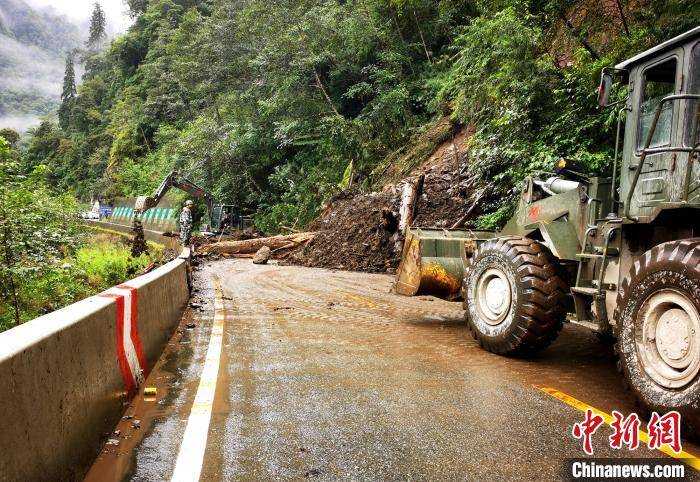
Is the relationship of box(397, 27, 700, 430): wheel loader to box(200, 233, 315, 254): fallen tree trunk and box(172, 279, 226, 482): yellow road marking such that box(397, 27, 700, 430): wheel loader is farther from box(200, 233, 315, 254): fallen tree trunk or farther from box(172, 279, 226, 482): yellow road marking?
box(200, 233, 315, 254): fallen tree trunk

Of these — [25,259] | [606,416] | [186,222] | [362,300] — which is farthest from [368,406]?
[186,222]

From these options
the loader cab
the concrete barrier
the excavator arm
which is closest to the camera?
the concrete barrier

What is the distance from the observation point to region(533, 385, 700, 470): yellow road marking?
9.93 feet

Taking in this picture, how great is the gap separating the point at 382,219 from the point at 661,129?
41.7 feet

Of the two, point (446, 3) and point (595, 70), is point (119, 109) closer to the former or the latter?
point (446, 3)

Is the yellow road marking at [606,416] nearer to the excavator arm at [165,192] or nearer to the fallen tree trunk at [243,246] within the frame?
the fallen tree trunk at [243,246]

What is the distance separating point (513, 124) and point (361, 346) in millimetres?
8777

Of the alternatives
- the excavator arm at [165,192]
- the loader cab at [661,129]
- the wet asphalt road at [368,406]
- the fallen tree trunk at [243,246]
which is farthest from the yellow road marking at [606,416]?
the excavator arm at [165,192]

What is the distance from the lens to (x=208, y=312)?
27.5 ft

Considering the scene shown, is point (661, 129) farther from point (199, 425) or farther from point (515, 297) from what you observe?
point (199, 425)

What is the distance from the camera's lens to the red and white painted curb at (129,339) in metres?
3.86

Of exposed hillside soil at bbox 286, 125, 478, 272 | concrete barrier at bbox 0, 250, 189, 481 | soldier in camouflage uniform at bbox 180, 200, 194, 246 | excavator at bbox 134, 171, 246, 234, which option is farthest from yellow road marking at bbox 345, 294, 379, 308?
excavator at bbox 134, 171, 246, 234

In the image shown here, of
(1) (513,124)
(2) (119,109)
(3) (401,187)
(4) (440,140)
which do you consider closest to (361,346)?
(1) (513,124)

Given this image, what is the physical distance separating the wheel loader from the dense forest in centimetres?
510
